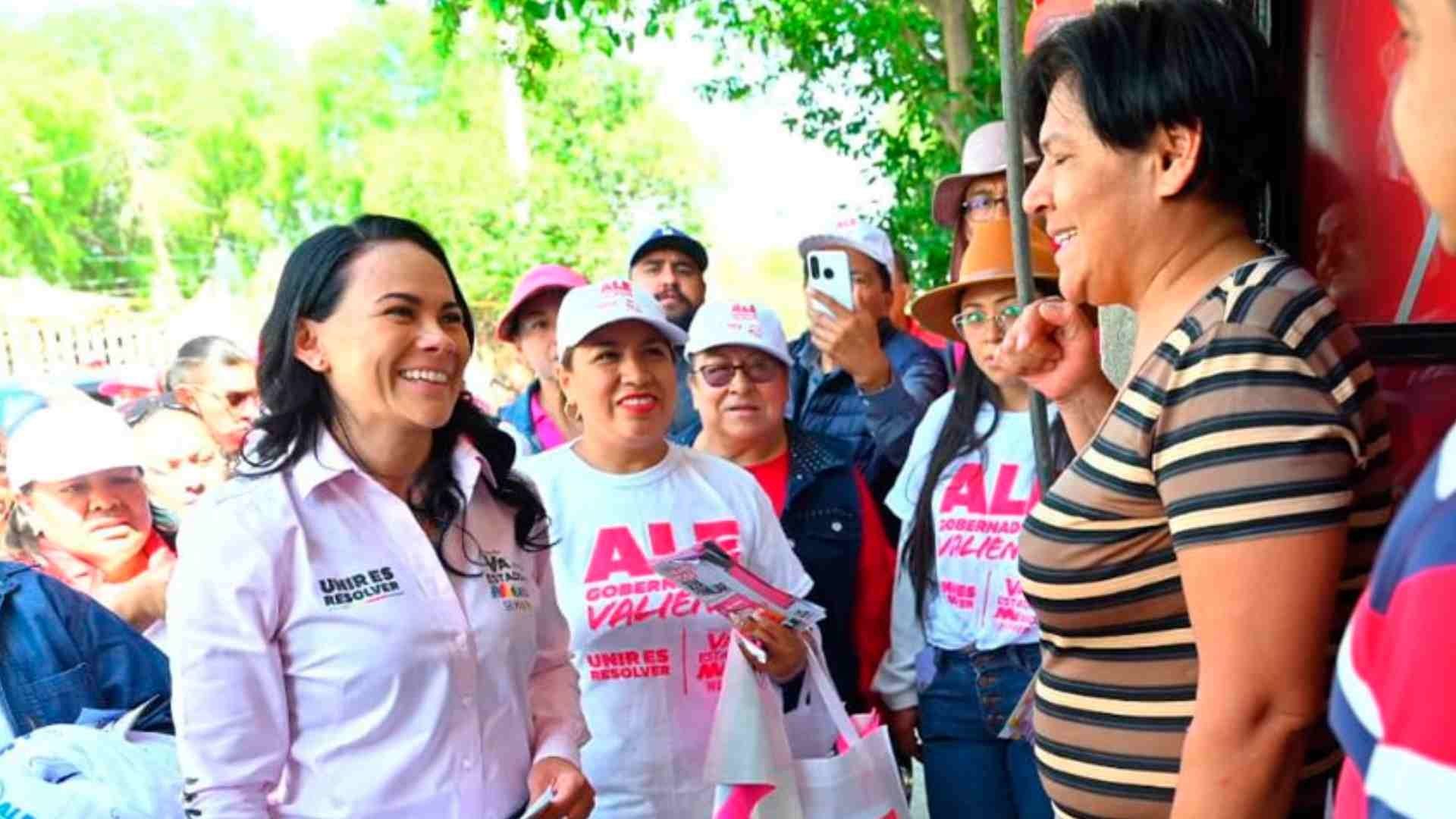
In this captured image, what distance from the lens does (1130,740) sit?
4.82 ft

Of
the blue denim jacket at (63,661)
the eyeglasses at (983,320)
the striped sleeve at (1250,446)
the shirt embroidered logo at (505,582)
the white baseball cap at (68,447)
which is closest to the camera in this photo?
the striped sleeve at (1250,446)

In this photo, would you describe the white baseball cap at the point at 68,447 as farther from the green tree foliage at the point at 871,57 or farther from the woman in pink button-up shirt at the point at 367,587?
the green tree foliage at the point at 871,57

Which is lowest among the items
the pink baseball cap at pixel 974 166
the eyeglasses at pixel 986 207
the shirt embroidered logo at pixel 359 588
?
the shirt embroidered logo at pixel 359 588

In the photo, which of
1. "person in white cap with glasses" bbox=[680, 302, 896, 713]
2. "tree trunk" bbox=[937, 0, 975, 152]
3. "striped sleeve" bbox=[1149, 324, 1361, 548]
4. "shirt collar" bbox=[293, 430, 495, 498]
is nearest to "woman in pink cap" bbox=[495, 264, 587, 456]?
"person in white cap with glasses" bbox=[680, 302, 896, 713]

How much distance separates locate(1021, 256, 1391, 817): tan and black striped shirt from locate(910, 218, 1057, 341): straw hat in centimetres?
148

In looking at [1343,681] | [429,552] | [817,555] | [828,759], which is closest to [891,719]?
[817,555]

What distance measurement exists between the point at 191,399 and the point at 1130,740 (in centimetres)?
420

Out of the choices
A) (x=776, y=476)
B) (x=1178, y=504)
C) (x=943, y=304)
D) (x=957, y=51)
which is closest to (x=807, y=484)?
(x=776, y=476)

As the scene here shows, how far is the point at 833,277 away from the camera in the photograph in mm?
3598

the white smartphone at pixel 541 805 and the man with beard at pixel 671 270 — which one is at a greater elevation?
the man with beard at pixel 671 270

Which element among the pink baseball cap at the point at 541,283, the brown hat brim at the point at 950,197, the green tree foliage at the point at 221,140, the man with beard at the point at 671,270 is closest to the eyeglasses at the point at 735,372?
the brown hat brim at the point at 950,197

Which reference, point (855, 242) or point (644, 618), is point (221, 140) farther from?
point (644, 618)

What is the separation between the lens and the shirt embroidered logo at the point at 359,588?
182cm

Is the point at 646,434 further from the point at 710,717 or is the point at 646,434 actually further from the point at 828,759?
the point at 828,759
